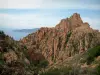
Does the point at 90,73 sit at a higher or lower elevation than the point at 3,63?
lower

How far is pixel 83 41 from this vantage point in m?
134

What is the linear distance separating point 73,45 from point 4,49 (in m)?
108

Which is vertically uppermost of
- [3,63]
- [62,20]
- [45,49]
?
[3,63]

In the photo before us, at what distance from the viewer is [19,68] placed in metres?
24.7

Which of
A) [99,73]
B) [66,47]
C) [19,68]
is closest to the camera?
[19,68]

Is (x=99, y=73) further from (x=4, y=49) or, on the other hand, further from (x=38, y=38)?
(x=38, y=38)

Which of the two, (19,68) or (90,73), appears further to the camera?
(90,73)

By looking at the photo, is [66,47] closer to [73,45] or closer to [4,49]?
[73,45]

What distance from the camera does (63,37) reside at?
490ft

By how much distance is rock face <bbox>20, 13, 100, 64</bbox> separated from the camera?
441ft

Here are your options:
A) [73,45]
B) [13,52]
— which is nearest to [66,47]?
[73,45]

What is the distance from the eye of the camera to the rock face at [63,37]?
134m

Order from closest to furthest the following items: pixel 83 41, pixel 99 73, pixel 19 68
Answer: pixel 19 68 < pixel 99 73 < pixel 83 41

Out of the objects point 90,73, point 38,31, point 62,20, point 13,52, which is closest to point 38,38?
point 38,31
